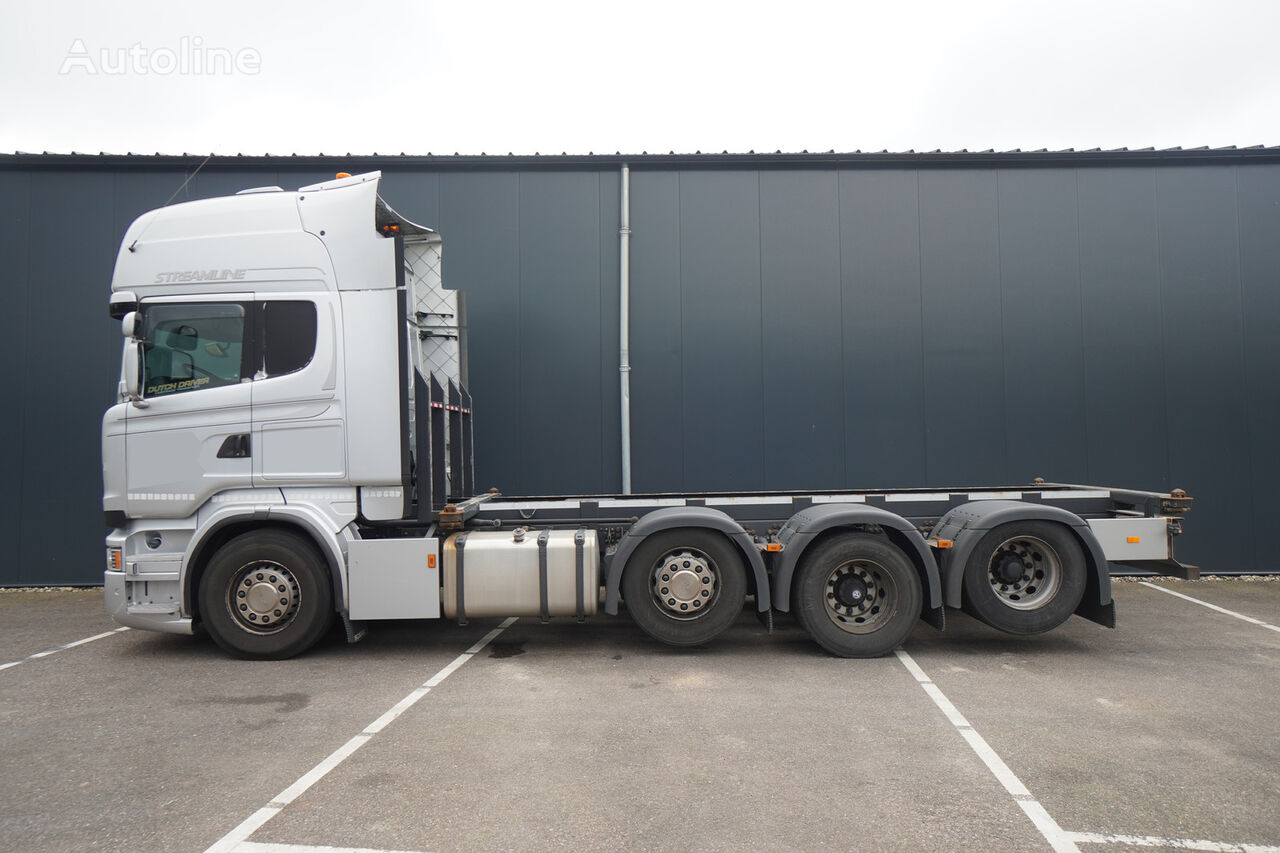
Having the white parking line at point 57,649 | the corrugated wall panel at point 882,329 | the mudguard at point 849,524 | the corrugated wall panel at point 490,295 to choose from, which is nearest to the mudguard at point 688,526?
the mudguard at point 849,524

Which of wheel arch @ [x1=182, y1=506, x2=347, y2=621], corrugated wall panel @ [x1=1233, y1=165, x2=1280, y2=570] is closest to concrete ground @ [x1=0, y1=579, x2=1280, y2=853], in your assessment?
wheel arch @ [x1=182, y1=506, x2=347, y2=621]

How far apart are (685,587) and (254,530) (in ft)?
11.7

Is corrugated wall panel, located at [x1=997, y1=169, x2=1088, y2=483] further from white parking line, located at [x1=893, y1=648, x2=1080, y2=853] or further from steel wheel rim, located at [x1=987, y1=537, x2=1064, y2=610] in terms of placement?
white parking line, located at [x1=893, y1=648, x2=1080, y2=853]

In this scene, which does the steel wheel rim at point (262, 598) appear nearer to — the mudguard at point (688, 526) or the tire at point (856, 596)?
the mudguard at point (688, 526)

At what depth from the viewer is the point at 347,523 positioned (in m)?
5.43

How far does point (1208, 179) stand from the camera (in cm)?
876

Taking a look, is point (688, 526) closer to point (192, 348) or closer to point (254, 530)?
point (254, 530)

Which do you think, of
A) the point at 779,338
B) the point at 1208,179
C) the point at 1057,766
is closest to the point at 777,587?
the point at 1057,766

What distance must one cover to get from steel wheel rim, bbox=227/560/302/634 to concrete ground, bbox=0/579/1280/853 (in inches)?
13.6

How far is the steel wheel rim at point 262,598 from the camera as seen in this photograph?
17.2ft

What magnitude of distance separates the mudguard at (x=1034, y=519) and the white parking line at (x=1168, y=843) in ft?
8.60

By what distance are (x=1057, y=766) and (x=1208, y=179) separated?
9.16 meters

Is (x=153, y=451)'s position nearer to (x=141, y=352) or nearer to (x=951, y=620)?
(x=141, y=352)

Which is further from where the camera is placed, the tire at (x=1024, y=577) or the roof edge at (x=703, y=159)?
the roof edge at (x=703, y=159)
